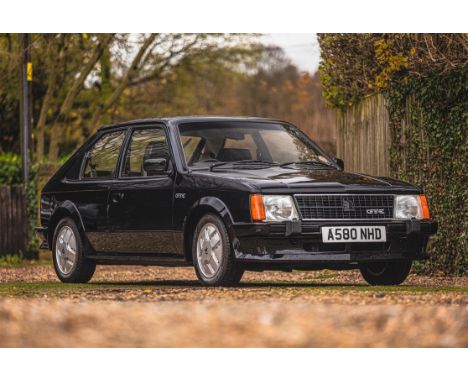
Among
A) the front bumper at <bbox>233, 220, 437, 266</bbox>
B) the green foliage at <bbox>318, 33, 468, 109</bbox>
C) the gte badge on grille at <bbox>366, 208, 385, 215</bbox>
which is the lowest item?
the front bumper at <bbox>233, 220, 437, 266</bbox>

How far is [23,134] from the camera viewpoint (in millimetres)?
22188

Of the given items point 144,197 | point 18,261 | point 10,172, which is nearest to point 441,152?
point 144,197

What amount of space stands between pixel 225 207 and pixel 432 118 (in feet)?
13.0

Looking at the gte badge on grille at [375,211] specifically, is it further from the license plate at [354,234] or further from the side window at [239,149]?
the side window at [239,149]

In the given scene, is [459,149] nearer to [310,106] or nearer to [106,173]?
[106,173]

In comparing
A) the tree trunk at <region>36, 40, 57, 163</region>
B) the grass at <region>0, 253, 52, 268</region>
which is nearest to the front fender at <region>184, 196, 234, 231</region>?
the grass at <region>0, 253, 52, 268</region>

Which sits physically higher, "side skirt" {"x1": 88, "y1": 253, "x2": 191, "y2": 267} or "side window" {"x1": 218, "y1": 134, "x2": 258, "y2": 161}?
"side window" {"x1": 218, "y1": 134, "x2": 258, "y2": 161}

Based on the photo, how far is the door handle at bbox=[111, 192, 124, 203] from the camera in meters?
12.6

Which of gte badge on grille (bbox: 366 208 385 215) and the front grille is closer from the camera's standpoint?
the front grille

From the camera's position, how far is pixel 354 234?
11.0m

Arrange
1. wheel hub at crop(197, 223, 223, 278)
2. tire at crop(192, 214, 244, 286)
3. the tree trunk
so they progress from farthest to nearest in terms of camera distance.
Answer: the tree trunk, wheel hub at crop(197, 223, 223, 278), tire at crop(192, 214, 244, 286)

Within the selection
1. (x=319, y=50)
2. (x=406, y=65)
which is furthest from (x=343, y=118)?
(x=406, y=65)

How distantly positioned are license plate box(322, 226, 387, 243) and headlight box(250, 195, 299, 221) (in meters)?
0.35

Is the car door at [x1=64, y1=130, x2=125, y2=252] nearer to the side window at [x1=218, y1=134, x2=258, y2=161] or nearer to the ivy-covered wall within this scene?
the side window at [x1=218, y1=134, x2=258, y2=161]
